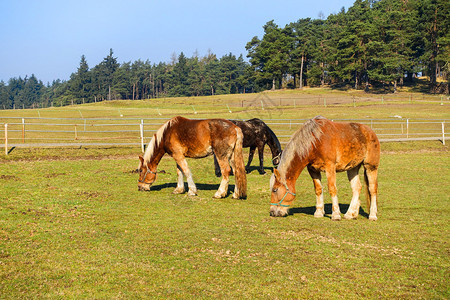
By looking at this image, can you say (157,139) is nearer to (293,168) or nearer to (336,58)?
(293,168)

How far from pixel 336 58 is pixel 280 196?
79.0 metres

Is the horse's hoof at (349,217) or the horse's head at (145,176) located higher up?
the horse's head at (145,176)

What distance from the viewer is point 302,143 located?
28.8ft

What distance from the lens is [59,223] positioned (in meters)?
8.26

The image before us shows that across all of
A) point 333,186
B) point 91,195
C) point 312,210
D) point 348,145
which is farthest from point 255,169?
point 348,145

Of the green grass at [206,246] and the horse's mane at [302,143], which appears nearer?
the green grass at [206,246]

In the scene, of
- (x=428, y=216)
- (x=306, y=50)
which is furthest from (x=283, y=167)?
(x=306, y=50)

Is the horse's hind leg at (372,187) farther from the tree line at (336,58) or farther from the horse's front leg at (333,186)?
the tree line at (336,58)

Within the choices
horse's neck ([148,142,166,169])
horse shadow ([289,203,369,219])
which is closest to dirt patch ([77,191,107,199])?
horse's neck ([148,142,166,169])

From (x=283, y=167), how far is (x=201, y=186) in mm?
5322

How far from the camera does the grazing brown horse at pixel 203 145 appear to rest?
1134 centimetres

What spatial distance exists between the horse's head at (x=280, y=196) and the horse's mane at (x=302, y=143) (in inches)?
9.5

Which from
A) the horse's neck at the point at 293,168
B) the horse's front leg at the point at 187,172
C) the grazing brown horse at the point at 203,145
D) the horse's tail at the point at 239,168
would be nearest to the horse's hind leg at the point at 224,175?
the grazing brown horse at the point at 203,145

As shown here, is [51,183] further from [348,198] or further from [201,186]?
[348,198]
